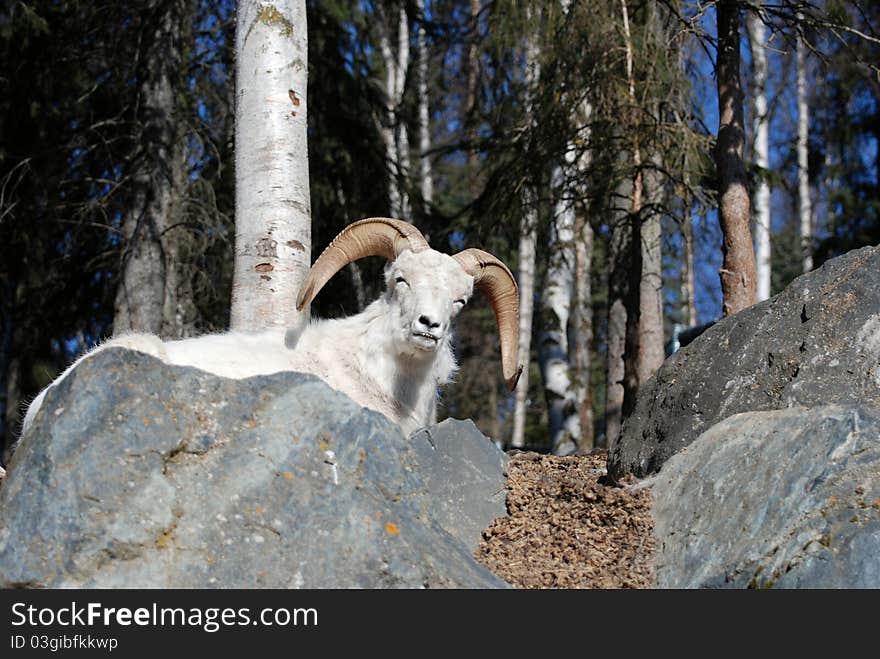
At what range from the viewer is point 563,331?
47.5ft

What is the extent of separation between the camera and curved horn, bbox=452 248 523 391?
7430 millimetres

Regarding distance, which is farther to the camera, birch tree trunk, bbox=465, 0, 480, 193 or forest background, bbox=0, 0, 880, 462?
birch tree trunk, bbox=465, 0, 480, 193

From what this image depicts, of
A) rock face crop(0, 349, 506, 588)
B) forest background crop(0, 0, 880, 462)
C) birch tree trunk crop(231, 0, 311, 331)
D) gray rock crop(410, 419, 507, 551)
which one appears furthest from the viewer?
forest background crop(0, 0, 880, 462)

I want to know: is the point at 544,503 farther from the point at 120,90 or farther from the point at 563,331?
the point at 120,90

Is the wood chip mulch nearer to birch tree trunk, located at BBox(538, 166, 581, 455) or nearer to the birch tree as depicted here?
the birch tree

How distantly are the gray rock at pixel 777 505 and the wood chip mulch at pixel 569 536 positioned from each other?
112 millimetres

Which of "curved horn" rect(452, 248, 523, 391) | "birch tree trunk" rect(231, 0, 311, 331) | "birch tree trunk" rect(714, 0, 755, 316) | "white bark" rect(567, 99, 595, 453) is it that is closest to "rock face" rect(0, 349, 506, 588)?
"birch tree trunk" rect(231, 0, 311, 331)

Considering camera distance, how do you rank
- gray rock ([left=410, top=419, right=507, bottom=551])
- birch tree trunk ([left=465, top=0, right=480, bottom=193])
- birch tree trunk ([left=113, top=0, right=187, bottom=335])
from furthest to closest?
birch tree trunk ([left=465, top=0, right=480, bottom=193]) → birch tree trunk ([left=113, top=0, right=187, bottom=335]) → gray rock ([left=410, top=419, right=507, bottom=551])

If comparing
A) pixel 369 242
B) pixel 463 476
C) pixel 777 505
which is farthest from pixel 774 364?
pixel 369 242

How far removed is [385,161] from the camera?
1491 centimetres

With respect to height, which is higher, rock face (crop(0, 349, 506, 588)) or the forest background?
the forest background

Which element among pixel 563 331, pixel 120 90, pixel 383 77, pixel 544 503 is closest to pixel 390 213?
pixel 563 331

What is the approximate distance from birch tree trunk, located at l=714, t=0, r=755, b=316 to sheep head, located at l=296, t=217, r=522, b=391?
5.90 feet

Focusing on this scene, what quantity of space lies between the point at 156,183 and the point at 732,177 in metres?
7.09
